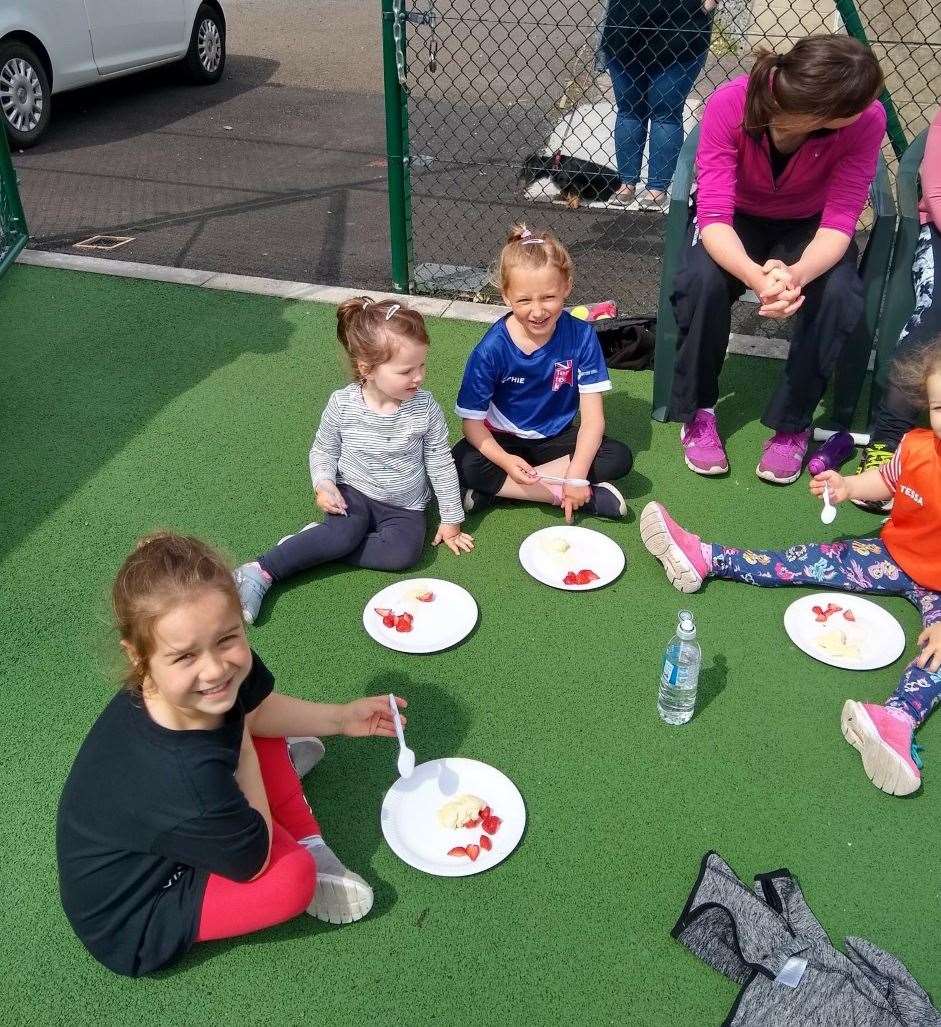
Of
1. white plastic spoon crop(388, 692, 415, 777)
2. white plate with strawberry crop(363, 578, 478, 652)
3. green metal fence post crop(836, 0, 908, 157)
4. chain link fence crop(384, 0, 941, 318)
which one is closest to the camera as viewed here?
white plastic spoon crop(388, 692, 415, 777)

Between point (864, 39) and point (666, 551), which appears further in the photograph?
point (864, 39)

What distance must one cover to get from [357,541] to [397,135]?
2421 millimetres

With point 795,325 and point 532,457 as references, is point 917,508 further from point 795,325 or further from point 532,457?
point 532,457

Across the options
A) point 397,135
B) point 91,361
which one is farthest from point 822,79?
point 91,361

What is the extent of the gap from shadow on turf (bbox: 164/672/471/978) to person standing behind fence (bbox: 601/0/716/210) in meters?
3.76

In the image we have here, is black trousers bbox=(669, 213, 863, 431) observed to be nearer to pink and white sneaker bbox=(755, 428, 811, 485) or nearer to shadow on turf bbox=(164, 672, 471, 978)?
pink and white sneaker bbox=(755, 428, 811, 485)

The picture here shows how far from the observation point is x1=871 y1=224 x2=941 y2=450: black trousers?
11.7ft

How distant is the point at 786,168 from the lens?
11.5 ft

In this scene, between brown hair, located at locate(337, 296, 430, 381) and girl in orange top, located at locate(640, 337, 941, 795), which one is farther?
brown hair, located at locate(337, 296, 430, 381)

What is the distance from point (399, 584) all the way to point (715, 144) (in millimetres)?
1911

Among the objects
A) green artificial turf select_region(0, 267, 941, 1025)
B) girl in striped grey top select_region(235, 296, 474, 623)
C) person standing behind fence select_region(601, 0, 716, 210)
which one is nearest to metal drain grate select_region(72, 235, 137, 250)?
green artificial turf select_region(0, 267, 941, 1025)

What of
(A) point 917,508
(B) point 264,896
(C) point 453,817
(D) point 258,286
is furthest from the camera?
(D) point 258,286

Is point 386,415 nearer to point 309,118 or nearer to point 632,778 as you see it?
point 632,778

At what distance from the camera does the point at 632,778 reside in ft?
8.38
